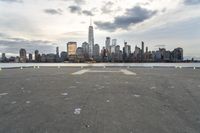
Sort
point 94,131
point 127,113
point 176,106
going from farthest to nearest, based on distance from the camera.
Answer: point 176,106, point 127,113, point 94,131

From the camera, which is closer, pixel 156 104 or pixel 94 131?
pixel 94 131

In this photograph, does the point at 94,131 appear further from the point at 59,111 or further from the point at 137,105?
the point at 137,105

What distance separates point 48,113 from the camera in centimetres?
708

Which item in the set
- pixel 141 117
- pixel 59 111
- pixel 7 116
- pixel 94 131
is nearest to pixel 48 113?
pixel 59 111

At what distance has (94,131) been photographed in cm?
539

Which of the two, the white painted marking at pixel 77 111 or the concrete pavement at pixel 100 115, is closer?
the concrete pavement at pixel 100 115

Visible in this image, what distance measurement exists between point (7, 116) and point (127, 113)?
369 cm

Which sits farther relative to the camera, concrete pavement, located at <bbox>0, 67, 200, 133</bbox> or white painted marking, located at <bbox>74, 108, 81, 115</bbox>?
white painted marking, located at <bbox>74, 108, 81, 115</bbox>

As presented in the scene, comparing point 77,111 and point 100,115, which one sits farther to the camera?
point 77,111

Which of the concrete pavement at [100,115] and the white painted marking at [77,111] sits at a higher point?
the white painted marking at [77,111]

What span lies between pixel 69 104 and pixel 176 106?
391 cm

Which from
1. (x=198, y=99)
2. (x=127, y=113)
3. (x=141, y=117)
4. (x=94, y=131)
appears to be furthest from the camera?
(x=198, y=99)

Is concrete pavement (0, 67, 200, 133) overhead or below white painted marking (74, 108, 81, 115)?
below

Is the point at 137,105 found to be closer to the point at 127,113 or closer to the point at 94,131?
the point at 127,113
